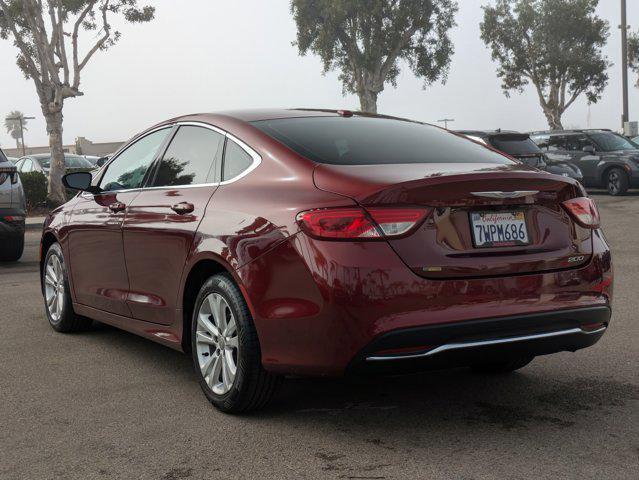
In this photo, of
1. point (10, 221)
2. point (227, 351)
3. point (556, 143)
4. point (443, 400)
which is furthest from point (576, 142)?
point (227, 351)

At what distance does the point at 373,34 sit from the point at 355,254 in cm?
3834

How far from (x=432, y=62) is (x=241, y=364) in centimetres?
3920

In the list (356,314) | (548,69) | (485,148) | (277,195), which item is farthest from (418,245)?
(548,69)

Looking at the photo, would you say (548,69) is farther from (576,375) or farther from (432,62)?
(576,375)

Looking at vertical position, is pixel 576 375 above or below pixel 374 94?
below

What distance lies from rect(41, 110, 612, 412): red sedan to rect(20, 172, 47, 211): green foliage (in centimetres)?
1892

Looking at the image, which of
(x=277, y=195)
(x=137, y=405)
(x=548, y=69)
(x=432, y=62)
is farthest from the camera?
(x=548, y=69)

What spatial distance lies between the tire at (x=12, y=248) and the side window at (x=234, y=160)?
7658 millimetres

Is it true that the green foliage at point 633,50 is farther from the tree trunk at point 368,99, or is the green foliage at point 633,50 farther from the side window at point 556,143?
the side window at point 556,143

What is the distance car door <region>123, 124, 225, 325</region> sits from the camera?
495 cm

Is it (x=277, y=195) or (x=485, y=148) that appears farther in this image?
(x=485, y=148)

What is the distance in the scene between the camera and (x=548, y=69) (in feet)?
157

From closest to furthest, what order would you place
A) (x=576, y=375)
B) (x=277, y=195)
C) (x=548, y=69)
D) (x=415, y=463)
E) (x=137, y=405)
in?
(x=415, y=463) < (x=277, y=195) < (x=137, y=405) < (x=576, y=375) < (x=548, y=69)

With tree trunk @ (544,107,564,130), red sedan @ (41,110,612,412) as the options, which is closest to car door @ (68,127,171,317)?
red sedan @ (41,110,612,412)
